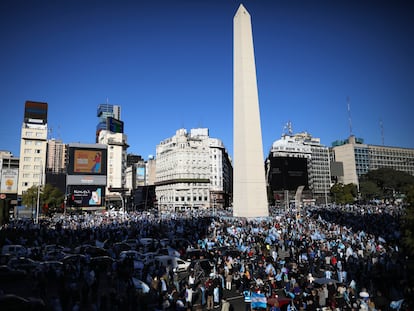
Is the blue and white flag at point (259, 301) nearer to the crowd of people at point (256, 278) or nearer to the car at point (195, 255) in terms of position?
the crowd of people at point (256, 278)

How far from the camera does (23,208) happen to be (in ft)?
210

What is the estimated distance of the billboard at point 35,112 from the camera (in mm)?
82938

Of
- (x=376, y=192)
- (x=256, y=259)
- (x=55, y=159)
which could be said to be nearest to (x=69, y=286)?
(x=256, y=259)

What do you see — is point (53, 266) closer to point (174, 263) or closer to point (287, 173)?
point (174, 263)

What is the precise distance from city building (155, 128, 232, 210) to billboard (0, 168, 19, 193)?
3931 cm

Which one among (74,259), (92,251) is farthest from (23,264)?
(92,251)

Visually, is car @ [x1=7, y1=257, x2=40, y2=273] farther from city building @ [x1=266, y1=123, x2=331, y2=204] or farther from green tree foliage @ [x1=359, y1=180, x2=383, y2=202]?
green tree foliage @ [x1=359, y1=180, x2=383, y2=202]

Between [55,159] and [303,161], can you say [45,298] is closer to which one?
[303,161]

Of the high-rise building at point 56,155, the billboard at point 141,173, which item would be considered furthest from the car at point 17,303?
the high-rise building at point 56,155

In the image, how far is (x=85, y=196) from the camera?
232ft

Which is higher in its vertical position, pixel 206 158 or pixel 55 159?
pixel 55 159

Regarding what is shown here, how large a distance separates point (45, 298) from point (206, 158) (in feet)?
274

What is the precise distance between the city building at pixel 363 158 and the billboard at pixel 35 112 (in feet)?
364

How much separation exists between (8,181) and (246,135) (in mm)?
53264
